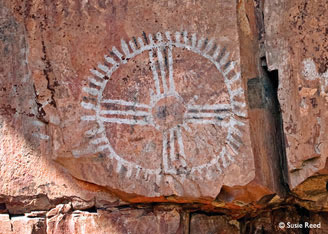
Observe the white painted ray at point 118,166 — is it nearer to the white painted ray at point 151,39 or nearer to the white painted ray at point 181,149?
the white painted ray at point 181,149

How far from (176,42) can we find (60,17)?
1.93 ft

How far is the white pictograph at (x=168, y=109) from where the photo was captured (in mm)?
2592

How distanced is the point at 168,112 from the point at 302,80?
2.12ft

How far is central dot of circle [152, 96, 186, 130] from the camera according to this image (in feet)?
8.60

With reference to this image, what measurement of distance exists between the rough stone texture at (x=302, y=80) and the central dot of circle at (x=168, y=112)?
1.60 feet

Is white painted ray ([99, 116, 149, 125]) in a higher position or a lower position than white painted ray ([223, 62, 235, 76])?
lower

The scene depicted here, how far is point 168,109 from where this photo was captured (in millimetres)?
2629

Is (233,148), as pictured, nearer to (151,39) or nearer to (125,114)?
(125,114)

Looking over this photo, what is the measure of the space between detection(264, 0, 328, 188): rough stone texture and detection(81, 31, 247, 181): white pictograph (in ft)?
0.74

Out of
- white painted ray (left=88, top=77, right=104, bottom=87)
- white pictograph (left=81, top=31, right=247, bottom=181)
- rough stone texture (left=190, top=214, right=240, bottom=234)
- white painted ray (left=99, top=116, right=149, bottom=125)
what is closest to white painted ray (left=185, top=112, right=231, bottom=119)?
white pictograph (left=81, top=31, right=247, bottom=181)

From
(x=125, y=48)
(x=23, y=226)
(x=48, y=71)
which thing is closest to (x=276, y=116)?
(x=125, y=48)

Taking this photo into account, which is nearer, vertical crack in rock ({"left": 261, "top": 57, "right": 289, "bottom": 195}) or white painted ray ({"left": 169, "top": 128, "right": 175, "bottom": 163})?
white painted ray ({"left": 169, "top": 128, "right": 175, "bottom": 163})

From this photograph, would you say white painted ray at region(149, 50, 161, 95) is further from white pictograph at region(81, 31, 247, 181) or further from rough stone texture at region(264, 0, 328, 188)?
rough stone texture at region(264, 0, 328, 188)

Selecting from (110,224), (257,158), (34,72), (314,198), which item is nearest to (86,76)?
(34,72)
